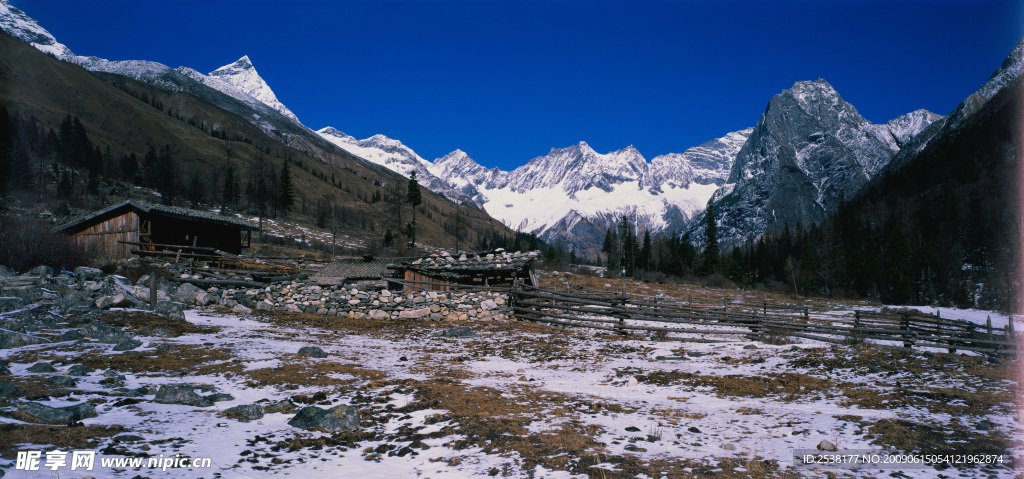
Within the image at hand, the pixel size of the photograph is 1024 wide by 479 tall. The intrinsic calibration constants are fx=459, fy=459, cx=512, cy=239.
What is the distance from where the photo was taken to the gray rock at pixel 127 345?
30.8 ft

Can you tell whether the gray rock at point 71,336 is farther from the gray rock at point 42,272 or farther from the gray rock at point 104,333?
the gray rock at point 42,272

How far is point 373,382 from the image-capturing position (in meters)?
8.88

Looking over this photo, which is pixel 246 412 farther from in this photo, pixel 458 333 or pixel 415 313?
pixel 415 313

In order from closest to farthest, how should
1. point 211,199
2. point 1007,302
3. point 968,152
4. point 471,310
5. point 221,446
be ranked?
point 221,446 → point 471,310 → point 1007,302 → point 211,199 → point 968,152

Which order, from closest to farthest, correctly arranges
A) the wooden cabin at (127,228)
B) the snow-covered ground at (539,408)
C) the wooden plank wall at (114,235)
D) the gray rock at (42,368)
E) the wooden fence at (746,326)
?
the snow-covered ground at (539,408) < the gray rock at (42,368) < the wooden fence at (746,326) < the wooden cabin at (127,228) < the wooden plank wall at (114,235)

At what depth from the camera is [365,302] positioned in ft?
68.4

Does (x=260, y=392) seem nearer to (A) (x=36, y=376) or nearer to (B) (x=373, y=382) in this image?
(B) (x=373, y=382)

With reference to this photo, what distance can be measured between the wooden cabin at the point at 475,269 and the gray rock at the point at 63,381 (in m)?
15.9

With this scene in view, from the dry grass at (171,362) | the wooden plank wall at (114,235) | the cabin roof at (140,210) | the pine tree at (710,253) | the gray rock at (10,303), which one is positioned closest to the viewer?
the dry grass at (171,362)

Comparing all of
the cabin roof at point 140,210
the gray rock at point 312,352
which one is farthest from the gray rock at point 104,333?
the cabin roof at point 140,210

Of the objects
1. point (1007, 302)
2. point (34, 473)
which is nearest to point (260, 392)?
point (34, 473)

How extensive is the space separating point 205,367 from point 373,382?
329 cm

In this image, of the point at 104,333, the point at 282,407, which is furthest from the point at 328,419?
the point at 104,333

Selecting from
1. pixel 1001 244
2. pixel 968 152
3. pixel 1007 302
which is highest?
pixel 968 152
